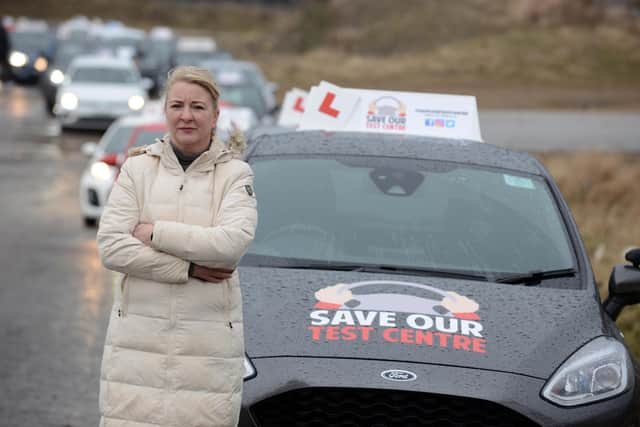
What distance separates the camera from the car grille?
4543mm

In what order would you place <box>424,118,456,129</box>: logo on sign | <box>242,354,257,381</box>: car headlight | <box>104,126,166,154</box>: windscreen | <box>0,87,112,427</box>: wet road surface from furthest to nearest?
<box>104,126,166,154</box>: windscreen < <box>0,87,112,427</box>: wet road surface < <box>424,118,456,129</box>: logo on sign < <box>242,354,257,381</box>: car headlight

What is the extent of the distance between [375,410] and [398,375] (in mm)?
143

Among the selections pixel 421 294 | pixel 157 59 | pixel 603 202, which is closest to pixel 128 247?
pixel 421 294

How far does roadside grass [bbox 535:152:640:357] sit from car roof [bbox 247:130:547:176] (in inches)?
126

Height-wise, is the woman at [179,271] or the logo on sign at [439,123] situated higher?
the logo on sign at [439,123]

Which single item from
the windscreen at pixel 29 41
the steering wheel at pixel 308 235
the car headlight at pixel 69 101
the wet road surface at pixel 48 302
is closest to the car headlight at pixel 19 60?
the windscreen at pixel 29 41

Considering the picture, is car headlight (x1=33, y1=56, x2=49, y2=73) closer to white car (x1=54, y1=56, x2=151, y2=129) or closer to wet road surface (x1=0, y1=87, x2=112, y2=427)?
white car (x1=54, y1=56, x2=151, y2=129)

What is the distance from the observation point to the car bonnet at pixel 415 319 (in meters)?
4.73

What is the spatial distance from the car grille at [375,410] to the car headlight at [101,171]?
1024 centimetres

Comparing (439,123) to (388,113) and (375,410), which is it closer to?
(388,113)

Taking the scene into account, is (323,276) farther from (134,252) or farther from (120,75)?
(120,75)

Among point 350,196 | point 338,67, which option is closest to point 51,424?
point 350,196

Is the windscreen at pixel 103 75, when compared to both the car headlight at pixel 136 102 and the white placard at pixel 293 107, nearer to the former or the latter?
the car headlight at pixel 136 102

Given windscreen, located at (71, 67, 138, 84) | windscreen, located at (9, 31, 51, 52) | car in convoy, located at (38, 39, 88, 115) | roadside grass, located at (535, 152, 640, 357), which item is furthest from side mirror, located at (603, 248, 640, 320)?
windscreen, located at (9, 31, 51, 52)
